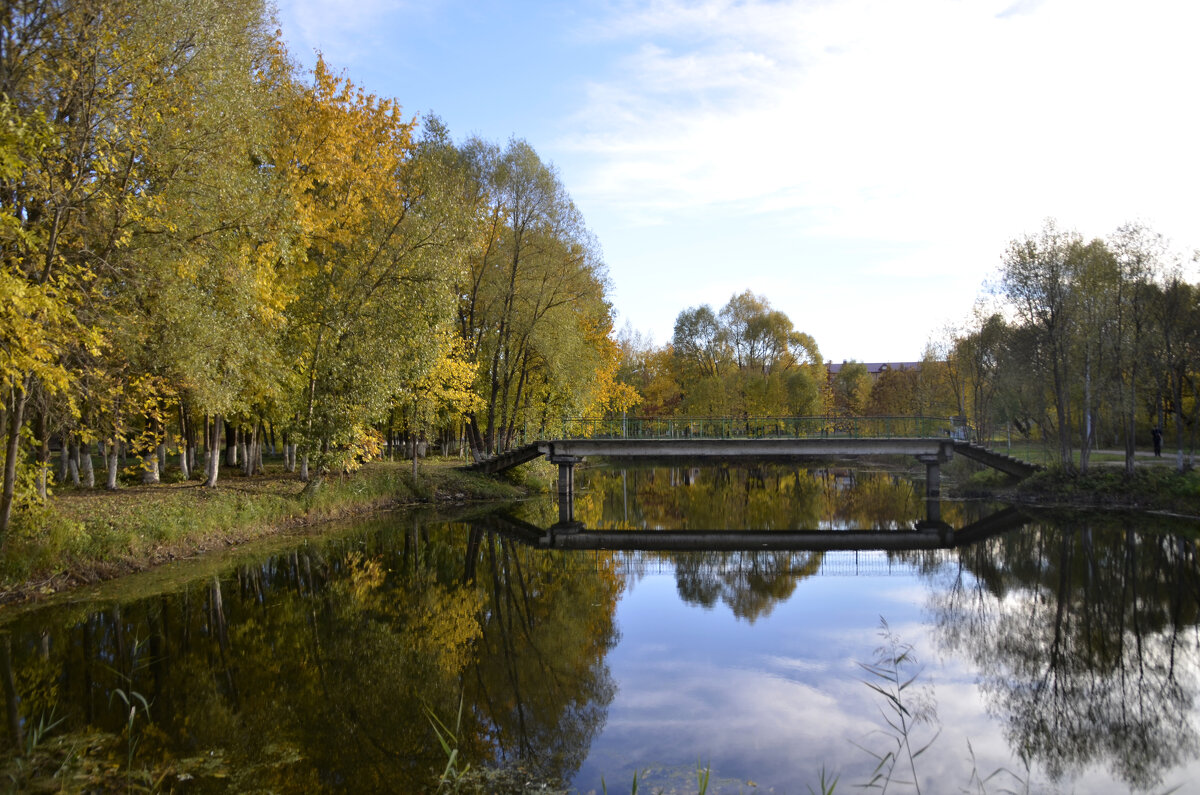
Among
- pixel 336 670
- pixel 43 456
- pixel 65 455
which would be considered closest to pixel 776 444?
pixel 336 670

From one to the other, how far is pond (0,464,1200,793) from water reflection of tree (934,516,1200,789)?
0.05 meters

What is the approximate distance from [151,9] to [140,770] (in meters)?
13.7

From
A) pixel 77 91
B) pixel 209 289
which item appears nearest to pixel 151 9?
pixel 77 91

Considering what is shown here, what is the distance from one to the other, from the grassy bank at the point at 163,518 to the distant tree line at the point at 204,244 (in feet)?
2.96

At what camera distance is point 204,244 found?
1738 cm

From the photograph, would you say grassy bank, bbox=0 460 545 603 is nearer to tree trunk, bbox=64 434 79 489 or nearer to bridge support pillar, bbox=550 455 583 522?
tree trunk, bbox=64 434 79 489

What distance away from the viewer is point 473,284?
35.7 metres

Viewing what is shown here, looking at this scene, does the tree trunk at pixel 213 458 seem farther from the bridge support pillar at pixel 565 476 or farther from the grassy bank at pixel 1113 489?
the grassy bank at pixel 1113 489

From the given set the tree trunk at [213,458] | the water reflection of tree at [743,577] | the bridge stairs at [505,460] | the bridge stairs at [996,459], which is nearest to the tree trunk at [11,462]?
the tree trunk at [213,458]

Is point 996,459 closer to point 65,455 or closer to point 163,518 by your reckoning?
point 163,518

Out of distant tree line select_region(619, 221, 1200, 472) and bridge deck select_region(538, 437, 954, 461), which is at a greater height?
distant tree line select_region(619, 221, 1200, 472)

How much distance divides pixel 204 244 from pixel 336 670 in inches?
435

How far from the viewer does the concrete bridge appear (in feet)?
109

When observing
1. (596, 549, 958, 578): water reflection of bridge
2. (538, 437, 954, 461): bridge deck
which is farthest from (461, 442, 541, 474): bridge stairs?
(596, 549, 958, 578): water reflection of bridge
